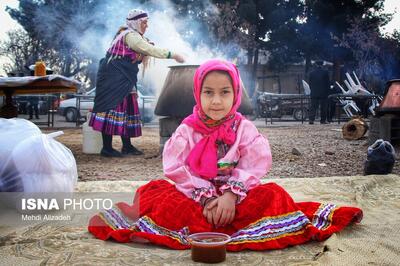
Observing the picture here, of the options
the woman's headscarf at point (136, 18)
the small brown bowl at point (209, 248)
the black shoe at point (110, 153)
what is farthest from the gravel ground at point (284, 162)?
the small brown bowl at point (209, 248)

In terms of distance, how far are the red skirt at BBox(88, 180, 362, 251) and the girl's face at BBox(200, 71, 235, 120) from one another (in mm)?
422

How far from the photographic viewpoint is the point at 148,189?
2258mm

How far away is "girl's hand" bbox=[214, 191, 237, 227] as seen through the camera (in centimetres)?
190

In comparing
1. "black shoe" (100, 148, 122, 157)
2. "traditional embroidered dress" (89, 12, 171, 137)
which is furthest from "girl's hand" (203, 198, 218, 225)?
"black shoe" (100, 148, 122, 157)

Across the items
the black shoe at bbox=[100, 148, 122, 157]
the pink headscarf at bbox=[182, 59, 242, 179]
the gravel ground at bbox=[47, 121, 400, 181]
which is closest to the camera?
the pink headscarf at bbox=[182, 59, 242, 179]

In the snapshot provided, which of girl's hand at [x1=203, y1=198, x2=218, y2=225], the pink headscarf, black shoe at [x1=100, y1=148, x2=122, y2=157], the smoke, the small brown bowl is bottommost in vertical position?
black shoe at [x1=100, y1=148, x2=122, y2=157]

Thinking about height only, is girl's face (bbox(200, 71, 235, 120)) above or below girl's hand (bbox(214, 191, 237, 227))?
above

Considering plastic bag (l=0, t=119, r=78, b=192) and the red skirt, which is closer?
the red skirt

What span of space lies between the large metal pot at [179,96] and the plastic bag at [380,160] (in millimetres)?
1571

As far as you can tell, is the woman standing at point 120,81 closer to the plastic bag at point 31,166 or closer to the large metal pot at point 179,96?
the large metal pot at point 179,96

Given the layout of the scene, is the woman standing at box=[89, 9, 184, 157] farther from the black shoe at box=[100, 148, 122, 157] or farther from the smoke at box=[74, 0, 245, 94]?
the smoke at box=[74, 0, 245, 94]

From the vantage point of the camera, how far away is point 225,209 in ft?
6.23

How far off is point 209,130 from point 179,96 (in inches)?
112

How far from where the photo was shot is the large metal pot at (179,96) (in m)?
4.93
